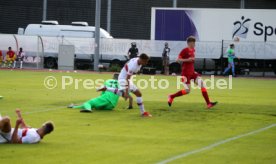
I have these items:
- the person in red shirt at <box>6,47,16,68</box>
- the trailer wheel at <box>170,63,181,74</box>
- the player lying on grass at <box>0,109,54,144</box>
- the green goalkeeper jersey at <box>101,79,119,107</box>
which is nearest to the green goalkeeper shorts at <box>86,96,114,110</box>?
the green goalkeeper jersey at <box>101,79,119,107</box>

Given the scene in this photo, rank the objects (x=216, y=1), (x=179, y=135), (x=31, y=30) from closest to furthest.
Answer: (x=179, y=135) → (x=31, y=30) → (x=216, y=1)

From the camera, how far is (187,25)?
51938 millimetres

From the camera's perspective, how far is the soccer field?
40.6 feet

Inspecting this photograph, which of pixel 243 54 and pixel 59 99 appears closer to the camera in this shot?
pixel 59 99

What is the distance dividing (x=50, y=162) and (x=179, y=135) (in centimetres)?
448

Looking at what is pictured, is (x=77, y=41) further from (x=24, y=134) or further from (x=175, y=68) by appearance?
(x=24, y=134)

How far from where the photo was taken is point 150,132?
52.0 feet

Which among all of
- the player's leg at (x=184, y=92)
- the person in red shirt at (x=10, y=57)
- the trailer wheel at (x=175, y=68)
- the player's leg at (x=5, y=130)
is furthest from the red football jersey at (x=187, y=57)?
the person in red shirt at (x=10, y=57)

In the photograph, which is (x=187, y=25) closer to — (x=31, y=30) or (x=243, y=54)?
(x=243, y=54)

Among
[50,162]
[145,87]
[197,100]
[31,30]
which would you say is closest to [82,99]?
[197,100]

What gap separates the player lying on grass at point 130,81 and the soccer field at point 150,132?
0.42 metres

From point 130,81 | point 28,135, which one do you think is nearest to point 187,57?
point 130,81

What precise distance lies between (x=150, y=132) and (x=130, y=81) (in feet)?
14.3

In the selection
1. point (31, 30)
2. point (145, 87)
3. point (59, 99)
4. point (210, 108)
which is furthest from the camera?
point (31, 30)
